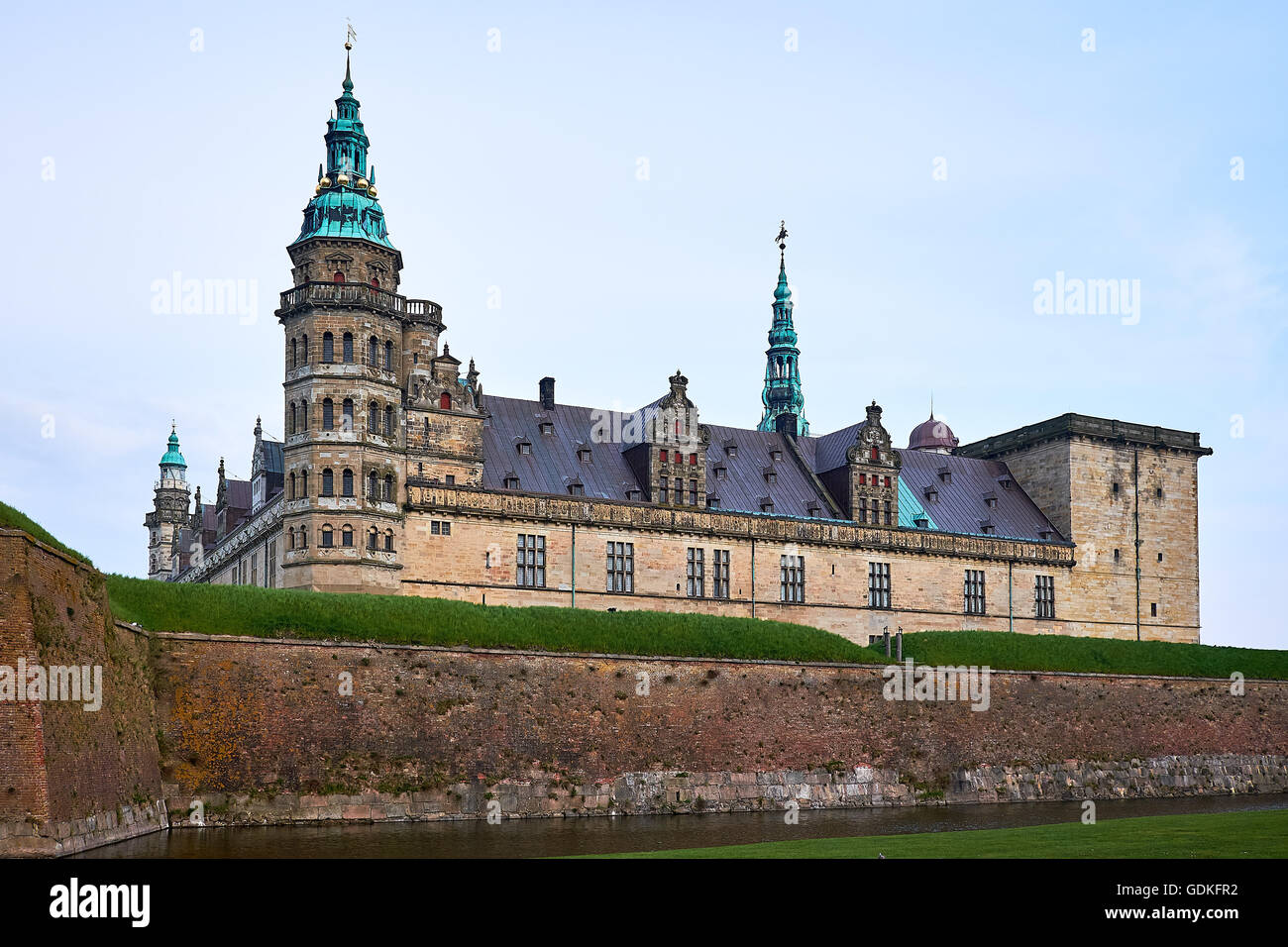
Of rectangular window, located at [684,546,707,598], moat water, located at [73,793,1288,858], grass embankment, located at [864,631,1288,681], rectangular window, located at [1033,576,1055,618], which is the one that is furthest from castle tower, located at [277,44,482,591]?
rectangular window, located at [1033,576,1055,618]

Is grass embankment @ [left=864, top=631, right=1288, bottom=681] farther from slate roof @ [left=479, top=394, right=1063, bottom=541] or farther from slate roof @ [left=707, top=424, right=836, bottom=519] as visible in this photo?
slate roof @ [left=479, top=394, right=1063, bottom=541]

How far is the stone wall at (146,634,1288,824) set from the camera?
39.4 metres

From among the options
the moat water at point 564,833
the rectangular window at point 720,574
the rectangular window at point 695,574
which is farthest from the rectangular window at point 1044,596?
the moat water at point 564,833

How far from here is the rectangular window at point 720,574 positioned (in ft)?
204

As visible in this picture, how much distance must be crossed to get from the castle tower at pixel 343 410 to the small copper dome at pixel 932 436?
205 ft

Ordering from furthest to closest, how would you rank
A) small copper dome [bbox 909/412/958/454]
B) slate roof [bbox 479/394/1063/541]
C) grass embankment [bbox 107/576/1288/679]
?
small copper dome [bbox 909/412/958/454]
slate roof [bbox 479/394/1063/541]
grass embankment [bbox 107/576/1288/679]

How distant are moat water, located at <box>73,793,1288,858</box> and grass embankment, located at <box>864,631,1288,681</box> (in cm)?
721

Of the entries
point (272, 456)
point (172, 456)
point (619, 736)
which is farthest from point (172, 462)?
point (619, 736)
